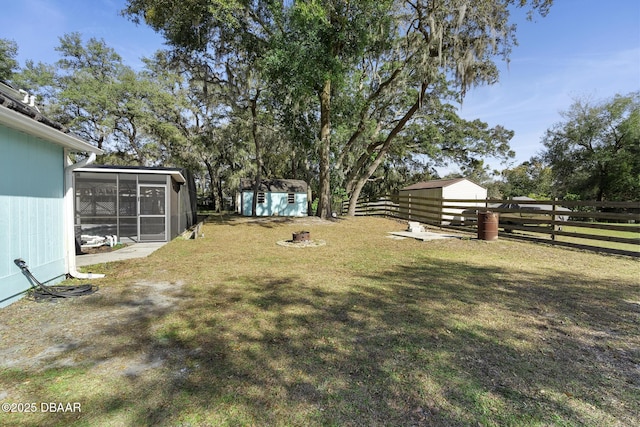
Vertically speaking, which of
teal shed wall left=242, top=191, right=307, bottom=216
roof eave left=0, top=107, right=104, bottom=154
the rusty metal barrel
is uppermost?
roof eave left=0, top=107, right=104, bottom=154

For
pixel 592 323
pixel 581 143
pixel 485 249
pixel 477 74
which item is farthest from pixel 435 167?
pixel 592 323

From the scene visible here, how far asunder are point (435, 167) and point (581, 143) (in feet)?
33.5

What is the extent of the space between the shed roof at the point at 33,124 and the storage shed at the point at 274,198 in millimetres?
16063

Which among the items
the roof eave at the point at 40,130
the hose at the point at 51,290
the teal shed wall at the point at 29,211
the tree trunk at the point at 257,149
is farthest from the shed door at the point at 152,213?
the tree trunk at the point at 257,149

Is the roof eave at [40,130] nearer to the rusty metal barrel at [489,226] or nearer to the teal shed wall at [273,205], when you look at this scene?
the rusty metal barrel at [489,226]

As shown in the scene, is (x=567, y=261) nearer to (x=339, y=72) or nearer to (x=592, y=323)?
(x=592, y=323)

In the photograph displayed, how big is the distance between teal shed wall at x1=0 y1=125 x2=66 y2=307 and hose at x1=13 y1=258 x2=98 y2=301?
0.20 feet

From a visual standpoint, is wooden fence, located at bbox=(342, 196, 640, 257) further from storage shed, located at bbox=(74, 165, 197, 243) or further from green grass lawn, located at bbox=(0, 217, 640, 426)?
storage shed, located at bbox=(74, 165, 197, 243)

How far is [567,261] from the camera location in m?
6.09

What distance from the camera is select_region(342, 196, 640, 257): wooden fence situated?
22.4ft

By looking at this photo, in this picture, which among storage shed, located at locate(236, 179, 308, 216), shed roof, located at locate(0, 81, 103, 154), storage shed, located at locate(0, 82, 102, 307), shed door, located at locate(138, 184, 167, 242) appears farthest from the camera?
storage shed, located at locate(236, 179, 308, 216)

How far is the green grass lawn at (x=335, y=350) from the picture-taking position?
72.6 inches

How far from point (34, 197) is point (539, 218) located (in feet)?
48.1

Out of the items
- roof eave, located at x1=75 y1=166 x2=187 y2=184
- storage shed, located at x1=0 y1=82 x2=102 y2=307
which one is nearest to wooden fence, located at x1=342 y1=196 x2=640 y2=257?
storage shed, located at x1=0 y1=82 x2=102 y2=307
